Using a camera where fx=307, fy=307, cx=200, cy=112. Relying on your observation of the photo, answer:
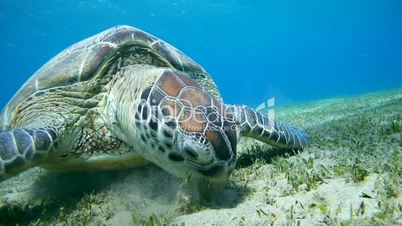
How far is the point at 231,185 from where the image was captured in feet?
10.9

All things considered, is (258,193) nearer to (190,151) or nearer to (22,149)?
(190,151)

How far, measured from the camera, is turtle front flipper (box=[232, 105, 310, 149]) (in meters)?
4.04

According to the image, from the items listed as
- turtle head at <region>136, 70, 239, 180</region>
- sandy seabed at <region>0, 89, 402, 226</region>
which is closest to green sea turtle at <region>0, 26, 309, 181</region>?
turtle head at <region>136, 70, 239, 180</region>

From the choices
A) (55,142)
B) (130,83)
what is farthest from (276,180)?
(55,142)

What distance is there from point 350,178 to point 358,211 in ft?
2.08

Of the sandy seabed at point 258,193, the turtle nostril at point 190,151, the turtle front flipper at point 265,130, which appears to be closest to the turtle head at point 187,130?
the turtle nostril at point 190,151

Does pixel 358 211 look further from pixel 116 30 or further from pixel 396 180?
pixel 116 30

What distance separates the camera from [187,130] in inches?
98.4

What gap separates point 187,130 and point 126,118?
996 millimetres

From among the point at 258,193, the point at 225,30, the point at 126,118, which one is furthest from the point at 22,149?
the point at 225,30

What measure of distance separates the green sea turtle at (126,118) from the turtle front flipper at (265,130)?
0.01 meters

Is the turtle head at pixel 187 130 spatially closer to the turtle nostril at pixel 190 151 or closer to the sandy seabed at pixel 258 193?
the turtle nostril at pixel 190 151

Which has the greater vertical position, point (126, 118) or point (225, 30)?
point (225, 30)

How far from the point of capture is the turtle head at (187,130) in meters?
2.46
